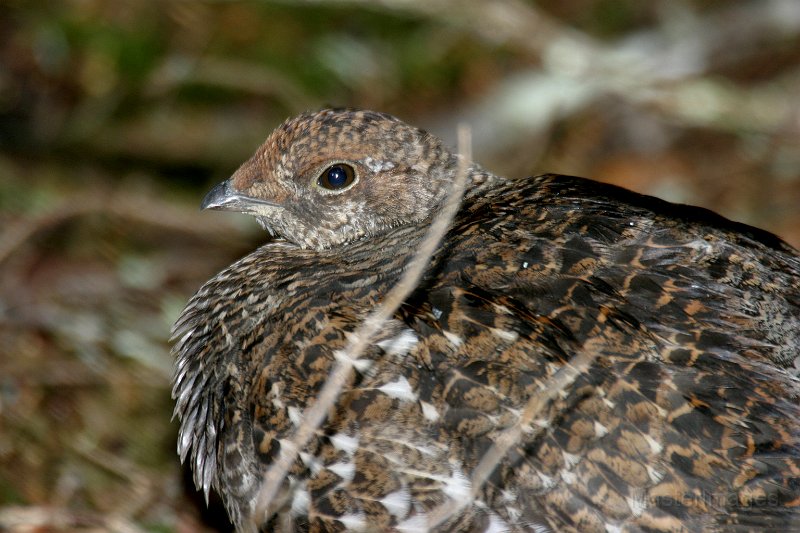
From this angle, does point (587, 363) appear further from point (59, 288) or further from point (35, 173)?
point (35, 173)

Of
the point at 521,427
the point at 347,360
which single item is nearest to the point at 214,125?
the point at 347,360

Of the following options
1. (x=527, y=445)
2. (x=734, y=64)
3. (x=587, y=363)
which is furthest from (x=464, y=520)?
(x=734, y=64)

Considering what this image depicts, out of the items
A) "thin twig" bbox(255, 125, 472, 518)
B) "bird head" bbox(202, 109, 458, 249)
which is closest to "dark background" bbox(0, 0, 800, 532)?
"bird head" bbox(202, 109, 458, 249)

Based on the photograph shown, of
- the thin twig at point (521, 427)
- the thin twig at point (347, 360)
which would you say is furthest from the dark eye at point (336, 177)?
the thin twig at point (521, 427)

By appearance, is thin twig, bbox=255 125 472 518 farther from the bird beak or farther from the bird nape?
the bird beak

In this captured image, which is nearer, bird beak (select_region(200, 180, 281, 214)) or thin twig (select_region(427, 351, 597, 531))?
thin twig (select_region(427, 351, 597, 531))
